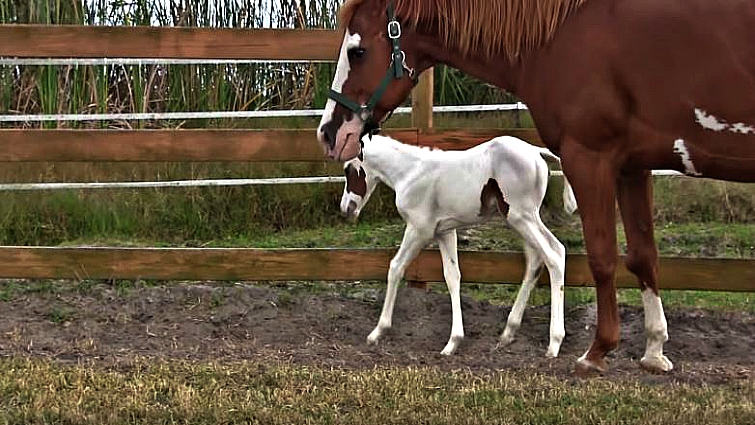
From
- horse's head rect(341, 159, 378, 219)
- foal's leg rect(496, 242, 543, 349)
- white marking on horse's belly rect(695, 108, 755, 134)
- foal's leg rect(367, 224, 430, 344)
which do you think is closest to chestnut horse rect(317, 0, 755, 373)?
white marking on horse's belly rect(695, 108, 755, 134)

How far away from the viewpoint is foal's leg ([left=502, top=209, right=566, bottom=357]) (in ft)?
16.7

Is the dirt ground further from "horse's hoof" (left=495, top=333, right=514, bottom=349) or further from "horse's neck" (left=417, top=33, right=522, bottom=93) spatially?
"horse's neck" (left=417, top=33, right=522, bottom=93)

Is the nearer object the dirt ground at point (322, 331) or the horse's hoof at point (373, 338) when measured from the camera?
the dirt ground at point (322, 331)

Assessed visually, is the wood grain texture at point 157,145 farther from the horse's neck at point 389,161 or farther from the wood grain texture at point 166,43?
the wood grain texture at point 166,43

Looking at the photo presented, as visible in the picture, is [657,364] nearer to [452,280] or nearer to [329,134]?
[452,280]

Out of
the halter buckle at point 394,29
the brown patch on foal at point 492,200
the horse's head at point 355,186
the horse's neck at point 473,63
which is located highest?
the halter buckle at point 394,29

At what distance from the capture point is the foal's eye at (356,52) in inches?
174

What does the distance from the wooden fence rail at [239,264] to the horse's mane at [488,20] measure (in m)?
1.59

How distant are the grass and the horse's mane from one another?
1443mm

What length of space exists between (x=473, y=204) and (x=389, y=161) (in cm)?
61

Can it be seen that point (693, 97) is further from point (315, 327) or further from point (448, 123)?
point (448, 123)

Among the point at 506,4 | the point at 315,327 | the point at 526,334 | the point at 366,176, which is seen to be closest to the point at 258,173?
the point at 366,176

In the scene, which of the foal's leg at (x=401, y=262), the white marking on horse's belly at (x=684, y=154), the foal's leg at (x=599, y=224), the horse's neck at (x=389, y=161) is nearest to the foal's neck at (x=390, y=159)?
the horse's neck at (x=389, y=161)

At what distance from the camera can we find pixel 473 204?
536cm
